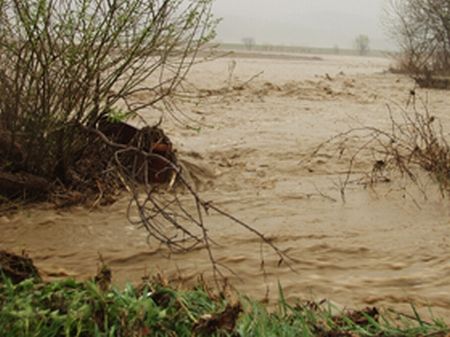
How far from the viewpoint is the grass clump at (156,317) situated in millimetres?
2846

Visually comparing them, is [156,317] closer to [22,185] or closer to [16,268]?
[16,268]

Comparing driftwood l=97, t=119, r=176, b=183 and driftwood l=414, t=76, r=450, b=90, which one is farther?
driftwood l=414, t=76, r=450, b=90

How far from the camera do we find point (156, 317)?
9.74 ft

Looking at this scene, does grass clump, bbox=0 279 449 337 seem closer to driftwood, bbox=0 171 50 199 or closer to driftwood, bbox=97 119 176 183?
driftwood, bbox=0 171 50 199

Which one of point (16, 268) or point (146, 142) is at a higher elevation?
point (146, 142)

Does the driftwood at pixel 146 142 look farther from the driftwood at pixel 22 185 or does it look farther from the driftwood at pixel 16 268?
the driftwood at pixel 16 268

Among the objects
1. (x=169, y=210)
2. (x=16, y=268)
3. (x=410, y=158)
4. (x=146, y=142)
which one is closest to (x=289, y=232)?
(x=169, y=210)

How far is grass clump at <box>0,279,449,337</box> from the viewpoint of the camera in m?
2.85

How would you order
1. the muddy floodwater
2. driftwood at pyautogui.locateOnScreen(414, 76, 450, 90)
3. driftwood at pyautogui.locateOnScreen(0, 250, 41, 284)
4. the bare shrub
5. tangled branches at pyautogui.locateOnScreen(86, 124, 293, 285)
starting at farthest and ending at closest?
1. driftwood at pyautogui.locateOnScreen(414, 76, 450, 90)
2. the bare shrub
3. tangled branches at pyautogui.locateOnScreen(86, 124, 293, 285)
4. the muddy floodwater
5. driftwood at pyautogui.locateOnScreen(0, 250, 41, 284)

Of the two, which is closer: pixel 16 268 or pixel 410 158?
pixel 16 268

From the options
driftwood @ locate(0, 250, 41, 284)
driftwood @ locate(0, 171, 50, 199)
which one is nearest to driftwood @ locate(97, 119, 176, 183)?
driftwood @ locate(0, 171, 50, 199)

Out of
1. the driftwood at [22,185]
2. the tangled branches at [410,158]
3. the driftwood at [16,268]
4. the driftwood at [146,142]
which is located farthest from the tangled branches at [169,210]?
the tangled branches at [410,158]

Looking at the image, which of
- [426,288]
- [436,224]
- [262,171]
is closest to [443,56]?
[262,171]

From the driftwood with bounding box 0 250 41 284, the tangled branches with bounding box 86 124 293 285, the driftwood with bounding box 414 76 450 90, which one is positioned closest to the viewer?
the driftwood with bounding box 0 250 41 284
